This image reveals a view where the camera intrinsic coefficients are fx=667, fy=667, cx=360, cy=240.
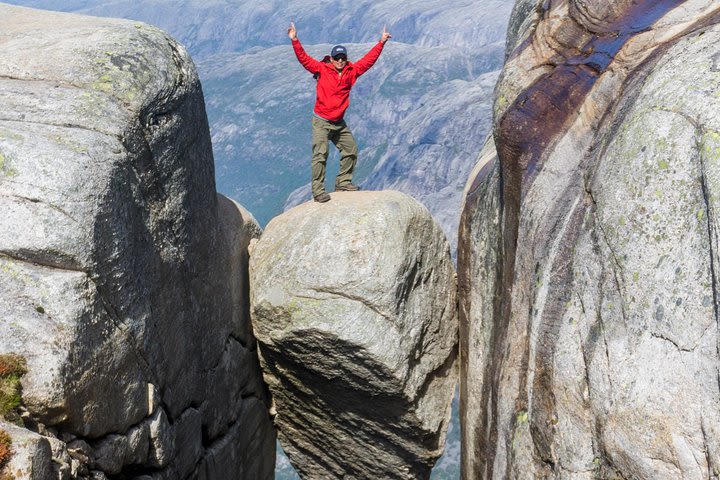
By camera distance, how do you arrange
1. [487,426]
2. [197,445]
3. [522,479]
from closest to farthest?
[522,479], [487,426], [197,445]

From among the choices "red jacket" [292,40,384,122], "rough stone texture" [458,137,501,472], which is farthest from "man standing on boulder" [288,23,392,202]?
"rough stone texture" [458,137,501,472]

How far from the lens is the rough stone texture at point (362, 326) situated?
47.6 ft

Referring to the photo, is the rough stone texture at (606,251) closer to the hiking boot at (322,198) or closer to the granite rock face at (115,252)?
the hiking boot at (322,198)

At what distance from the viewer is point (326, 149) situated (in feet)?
58.2

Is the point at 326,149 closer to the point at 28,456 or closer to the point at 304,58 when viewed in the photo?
the point at 304,58

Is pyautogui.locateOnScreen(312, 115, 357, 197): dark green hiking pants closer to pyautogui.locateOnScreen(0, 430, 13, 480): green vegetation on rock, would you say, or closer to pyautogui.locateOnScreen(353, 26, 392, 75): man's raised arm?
pyautogui.locateOnScreen(353, 26, 392, 75): man's raised arm

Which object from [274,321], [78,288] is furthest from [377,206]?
[78,288]

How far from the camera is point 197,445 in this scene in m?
14.8

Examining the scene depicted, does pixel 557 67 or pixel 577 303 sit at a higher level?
pixel 557 67

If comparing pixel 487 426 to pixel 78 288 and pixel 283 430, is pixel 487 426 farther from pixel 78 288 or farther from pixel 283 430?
pixel 78 288

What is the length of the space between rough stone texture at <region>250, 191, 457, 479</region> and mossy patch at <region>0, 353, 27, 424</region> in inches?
249

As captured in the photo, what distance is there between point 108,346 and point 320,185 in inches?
301

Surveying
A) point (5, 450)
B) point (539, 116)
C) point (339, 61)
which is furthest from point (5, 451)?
point (339, 61)

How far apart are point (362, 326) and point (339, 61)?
6768mm
